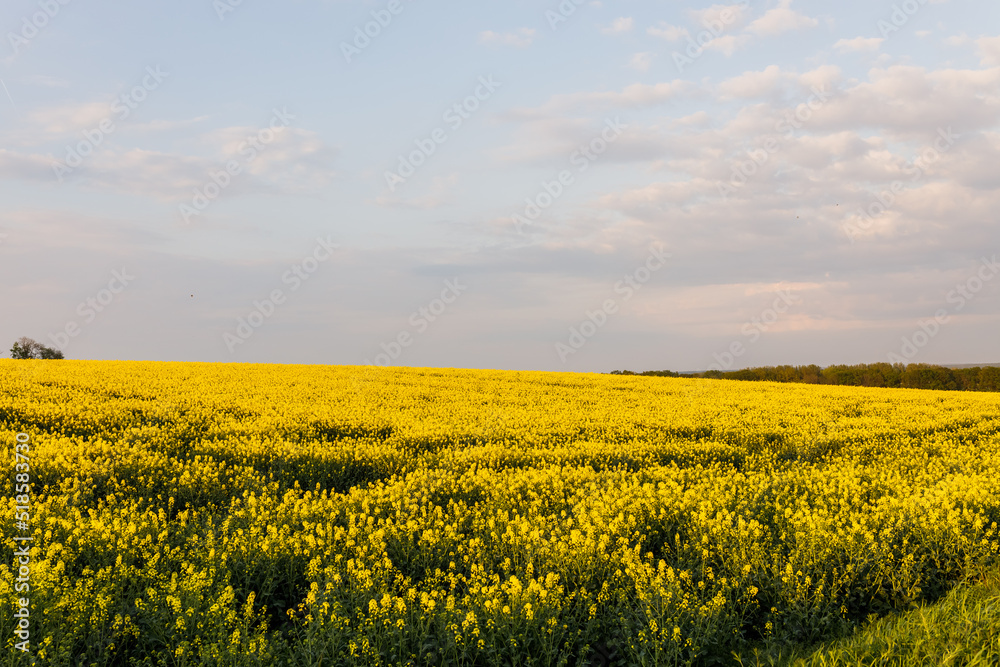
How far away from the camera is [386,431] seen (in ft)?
40.0

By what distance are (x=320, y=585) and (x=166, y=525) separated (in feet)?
8.04

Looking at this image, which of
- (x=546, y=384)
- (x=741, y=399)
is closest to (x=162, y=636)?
(x=741, y=399)

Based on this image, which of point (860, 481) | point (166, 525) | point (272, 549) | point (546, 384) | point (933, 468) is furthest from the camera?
point (546, 384)

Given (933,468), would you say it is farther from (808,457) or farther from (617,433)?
(617,433)

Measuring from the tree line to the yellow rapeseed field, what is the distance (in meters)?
31.3

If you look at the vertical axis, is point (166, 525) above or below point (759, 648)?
above

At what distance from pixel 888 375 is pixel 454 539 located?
4426 centimetres

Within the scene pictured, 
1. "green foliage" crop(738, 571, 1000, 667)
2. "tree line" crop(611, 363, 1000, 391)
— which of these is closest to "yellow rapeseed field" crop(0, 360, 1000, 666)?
"green foliage" crop(738, 571, 1000, 667)

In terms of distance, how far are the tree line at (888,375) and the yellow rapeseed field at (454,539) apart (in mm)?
31333

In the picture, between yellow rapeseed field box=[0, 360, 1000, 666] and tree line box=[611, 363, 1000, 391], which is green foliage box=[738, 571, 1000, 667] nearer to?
yellow rapeseed field box=[0, 360, 1000, 666]

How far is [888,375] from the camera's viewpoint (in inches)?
1608

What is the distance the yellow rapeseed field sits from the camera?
4336mm

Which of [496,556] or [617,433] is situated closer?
[496,556]

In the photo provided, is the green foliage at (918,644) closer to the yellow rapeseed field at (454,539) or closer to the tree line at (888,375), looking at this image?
the yellow rapeseed field at (454,539)
